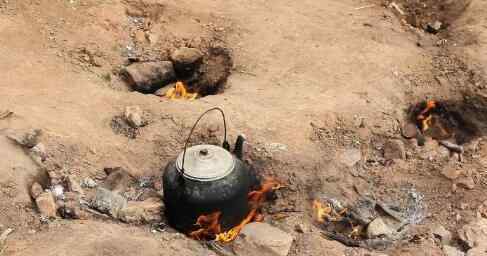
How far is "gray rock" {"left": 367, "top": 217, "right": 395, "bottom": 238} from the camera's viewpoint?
5.74 m

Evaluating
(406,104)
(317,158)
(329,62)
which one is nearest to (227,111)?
(317,158)

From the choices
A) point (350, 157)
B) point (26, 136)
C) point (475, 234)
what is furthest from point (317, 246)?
point (26, 136)

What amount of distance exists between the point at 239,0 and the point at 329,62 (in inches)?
79.0

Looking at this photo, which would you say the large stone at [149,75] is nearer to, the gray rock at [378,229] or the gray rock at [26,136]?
the gray rock at [26,136]

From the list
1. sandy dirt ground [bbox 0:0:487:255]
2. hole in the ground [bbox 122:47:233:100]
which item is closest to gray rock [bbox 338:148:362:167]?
sandy dirt ground [bbox 0:0:487:255]

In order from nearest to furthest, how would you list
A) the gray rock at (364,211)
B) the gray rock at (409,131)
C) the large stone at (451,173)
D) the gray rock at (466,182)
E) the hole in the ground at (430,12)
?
the gray rock at (364,211) < the gray rock at (466,182) < the large stone at (451,173) < the gray rock at (409,131) < the hole in the ground at (430,12)

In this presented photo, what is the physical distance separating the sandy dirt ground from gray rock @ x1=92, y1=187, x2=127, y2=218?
0.65 feet

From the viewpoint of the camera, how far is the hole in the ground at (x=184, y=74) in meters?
7.68

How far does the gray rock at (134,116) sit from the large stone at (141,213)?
1276 mm

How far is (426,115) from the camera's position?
7.34 metres

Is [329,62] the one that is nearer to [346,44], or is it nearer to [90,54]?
[346,44]

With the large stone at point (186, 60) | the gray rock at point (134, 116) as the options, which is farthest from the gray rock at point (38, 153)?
the large stone at point (186, 60)

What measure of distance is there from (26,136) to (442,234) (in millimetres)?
4273

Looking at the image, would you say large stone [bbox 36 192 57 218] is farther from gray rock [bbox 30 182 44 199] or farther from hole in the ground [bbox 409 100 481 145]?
hole in the ground [bbox 409 100 481 145]
